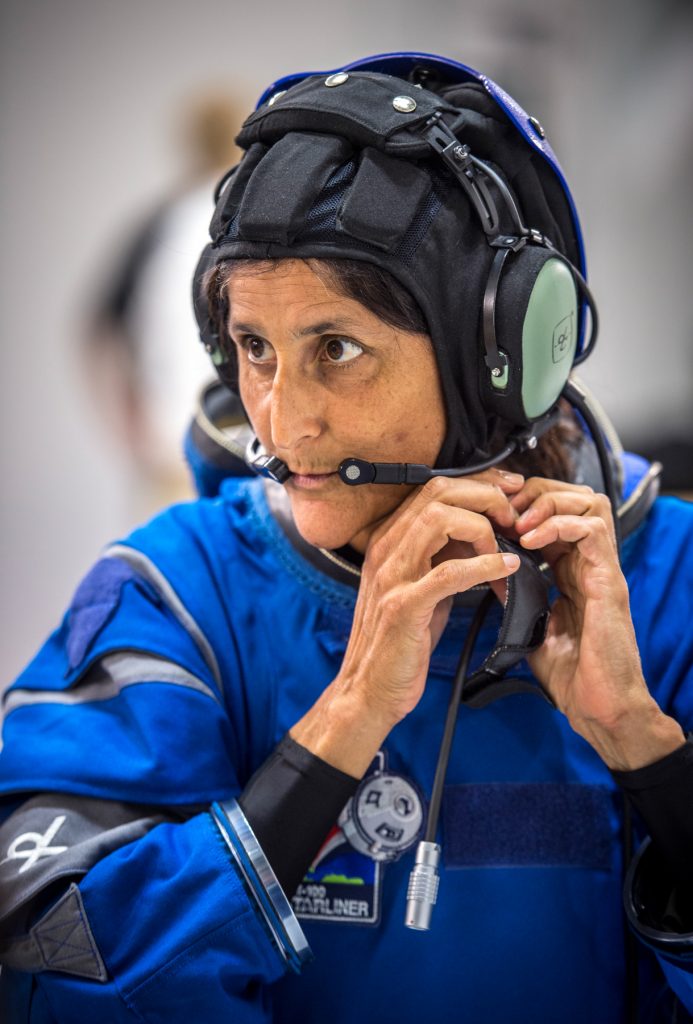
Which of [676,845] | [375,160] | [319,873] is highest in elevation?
[375,160]

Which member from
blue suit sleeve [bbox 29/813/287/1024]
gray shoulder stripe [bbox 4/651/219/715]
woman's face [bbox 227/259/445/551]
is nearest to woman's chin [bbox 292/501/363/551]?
woman's face [bbox 227/259/445/551]

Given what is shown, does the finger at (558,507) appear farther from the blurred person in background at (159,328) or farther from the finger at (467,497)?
the blurred person in background at (159,328)

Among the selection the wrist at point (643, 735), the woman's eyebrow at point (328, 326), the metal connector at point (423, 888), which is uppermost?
the woman's eyebrow at point (328, 326)

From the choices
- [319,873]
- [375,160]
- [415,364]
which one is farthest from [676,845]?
[375,160]

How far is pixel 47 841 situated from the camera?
45.1 inches

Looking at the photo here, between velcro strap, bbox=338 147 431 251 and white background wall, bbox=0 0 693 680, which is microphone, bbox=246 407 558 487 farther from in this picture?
white background wall, bbox=0 0 693 680

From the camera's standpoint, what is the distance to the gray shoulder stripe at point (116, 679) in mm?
1244

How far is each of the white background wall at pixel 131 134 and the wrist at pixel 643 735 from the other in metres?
1.46

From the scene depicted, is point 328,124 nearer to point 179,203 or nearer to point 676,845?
point 676,845

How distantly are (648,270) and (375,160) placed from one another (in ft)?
6.93

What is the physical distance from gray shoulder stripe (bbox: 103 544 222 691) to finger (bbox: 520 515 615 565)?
1.41 ft

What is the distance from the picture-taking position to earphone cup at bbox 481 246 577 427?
1.11 meters

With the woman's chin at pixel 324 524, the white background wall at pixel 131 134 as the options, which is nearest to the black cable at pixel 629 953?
the woman's chin at pixel 324 524

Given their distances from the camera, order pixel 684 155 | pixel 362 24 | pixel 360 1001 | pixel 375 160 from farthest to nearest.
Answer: pixel 684 155 < pixel 362 24 < pixel 360 1001 < pixel 375 160
